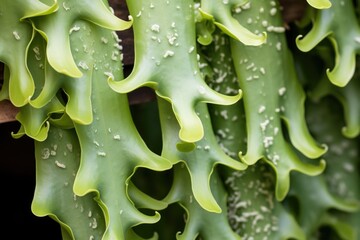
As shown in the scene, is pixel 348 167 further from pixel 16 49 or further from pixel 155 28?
pixel 16 49

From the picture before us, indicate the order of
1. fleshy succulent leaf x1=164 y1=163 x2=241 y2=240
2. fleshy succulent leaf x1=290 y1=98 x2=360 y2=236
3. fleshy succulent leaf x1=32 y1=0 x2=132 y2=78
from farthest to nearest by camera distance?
fleshy succulent leaf x1=290 y1=98 x2=360 y2=236 < fleshy succulent leaf x1=164 y1=163 x2=241 y2=240 < fleshy succulent leaf x1=32 y1=0 x2=132 y2=78

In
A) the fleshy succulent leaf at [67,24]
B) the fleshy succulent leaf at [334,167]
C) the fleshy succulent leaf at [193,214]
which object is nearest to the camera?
the fleshy succulent leaf at [67,24]

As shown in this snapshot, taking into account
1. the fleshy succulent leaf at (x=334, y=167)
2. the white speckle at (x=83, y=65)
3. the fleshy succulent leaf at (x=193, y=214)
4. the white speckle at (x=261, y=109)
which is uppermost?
the white speckle at (x=83, y=65)

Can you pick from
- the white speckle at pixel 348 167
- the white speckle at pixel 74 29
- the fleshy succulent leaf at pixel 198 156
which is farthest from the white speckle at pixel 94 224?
the white speckle at pixel 348 167

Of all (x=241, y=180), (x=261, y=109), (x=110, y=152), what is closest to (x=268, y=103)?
(x=261, y=109)

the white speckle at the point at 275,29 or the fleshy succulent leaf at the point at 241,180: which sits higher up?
the white speckle at the point at 275,29

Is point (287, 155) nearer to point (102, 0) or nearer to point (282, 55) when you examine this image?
point (282, 55)

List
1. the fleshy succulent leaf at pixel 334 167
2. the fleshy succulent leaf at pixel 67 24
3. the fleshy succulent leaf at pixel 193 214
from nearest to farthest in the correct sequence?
the fleshy succulent leaf at pixel 67 24
the fleshy succulent leaf at pixel 193 214
the fleshy succulent leaf at pixel 334 167

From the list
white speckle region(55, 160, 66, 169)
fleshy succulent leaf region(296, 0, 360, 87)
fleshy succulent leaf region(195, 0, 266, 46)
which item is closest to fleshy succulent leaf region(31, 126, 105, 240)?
white speckle region(55, 160, 66, 169)

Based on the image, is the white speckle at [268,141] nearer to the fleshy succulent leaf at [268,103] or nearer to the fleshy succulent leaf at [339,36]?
→ the fleshy succulent leaf at [268,103]

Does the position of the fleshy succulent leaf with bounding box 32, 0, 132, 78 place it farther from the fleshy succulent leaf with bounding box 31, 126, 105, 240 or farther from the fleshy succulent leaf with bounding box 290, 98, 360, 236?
the fleshy succulent leaf with bounding box 290, 98, 360, 236

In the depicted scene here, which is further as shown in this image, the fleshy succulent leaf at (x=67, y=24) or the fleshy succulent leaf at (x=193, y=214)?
the fleshy succulent leaf at (x=193, y=214)
